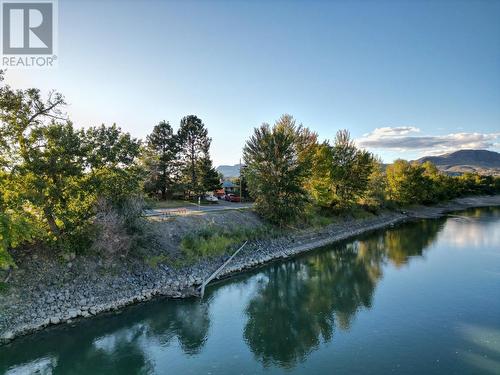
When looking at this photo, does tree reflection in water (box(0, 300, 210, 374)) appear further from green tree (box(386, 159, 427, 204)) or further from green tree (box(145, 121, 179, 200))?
green tree (box(386, 159, 427, 204))

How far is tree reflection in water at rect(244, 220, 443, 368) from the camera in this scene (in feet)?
49.8

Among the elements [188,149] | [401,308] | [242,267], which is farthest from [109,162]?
[188,149]

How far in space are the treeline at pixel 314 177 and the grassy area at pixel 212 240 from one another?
5049mm

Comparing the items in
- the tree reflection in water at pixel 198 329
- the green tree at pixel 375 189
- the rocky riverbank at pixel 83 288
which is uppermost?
the green tree at pixel 375 189

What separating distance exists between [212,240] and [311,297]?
921 cm

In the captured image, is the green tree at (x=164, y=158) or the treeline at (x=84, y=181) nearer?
the treeline at (x=84, y=181)

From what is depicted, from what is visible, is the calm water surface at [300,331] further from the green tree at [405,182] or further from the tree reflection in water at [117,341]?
the green tree at [405,182]

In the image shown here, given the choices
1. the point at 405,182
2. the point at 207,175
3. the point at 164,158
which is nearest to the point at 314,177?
the point at 207,175

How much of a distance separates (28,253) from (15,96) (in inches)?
343

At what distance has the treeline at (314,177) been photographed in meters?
33.8

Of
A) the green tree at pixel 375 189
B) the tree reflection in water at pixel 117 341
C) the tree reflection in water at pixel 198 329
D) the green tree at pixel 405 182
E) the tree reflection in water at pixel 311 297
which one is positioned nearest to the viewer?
the tree reflection in water at pixel 117 341

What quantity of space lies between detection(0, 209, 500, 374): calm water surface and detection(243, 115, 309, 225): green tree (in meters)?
9.01

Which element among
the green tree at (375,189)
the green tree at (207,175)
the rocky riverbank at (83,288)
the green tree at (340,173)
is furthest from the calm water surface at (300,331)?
the green tree at (375,189)

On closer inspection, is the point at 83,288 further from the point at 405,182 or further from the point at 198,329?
the point at 405,182
